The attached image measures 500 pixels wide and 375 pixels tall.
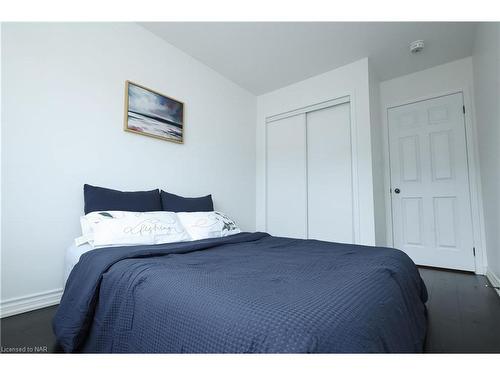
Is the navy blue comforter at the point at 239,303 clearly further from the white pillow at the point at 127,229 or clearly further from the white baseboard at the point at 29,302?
the white baseboard at the point at 29,302

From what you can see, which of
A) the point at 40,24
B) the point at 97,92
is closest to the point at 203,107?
the point at 97,92

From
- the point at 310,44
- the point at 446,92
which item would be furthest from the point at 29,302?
the point at 446,92

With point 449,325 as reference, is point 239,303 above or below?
above

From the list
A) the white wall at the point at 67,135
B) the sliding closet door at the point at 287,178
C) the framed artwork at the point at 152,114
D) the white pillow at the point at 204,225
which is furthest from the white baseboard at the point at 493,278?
the framed artwork at the point at 152,114

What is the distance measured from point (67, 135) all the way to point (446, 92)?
3966mm

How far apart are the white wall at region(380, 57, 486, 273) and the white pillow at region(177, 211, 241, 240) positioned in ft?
7.51

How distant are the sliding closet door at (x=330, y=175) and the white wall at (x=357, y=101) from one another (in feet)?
0.52

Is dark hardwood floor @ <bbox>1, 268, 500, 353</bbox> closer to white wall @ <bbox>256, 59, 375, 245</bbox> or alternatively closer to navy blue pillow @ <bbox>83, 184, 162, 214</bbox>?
navy blue pillow @ <bbox>83, 184, 162, 214</bbox>

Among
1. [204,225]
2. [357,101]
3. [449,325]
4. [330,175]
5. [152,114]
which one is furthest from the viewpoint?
[330,175]

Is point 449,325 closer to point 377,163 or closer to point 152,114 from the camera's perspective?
point 377,163

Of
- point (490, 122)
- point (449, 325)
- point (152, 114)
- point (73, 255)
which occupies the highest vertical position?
point (152, 114)

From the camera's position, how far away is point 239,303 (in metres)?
0.69

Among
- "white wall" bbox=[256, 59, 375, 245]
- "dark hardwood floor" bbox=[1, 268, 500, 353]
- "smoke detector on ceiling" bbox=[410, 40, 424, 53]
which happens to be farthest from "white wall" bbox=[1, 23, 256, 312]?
"smoke detector on ceiling" bbox=[410, 40, 424, 53]

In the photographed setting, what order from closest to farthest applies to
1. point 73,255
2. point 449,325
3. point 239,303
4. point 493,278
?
point 239,303 → point 449,325 → point 73,255 → point 493,278
